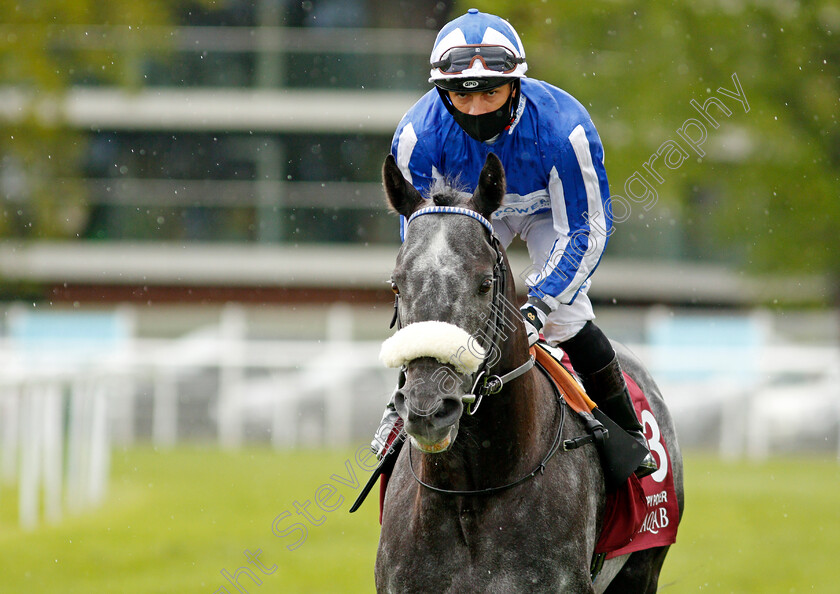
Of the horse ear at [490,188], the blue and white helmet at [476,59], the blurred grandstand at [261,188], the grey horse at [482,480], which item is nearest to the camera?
the grey horse at [482,480]

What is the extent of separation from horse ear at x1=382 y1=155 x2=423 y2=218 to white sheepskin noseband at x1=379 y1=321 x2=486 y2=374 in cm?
60

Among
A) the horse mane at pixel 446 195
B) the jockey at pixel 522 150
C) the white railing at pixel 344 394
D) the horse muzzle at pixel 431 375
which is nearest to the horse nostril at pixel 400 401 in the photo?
the horse muzzle at pixel 431 375

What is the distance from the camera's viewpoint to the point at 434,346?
2.95m

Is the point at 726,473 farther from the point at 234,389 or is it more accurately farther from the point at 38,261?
the point at 38,261

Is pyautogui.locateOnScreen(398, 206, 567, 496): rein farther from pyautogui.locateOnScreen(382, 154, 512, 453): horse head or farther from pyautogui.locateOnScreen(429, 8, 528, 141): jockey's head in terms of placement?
pyautogui.locateOnScreen(429, 8, 528, 141): jockey's head

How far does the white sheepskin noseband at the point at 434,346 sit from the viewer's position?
116 inches

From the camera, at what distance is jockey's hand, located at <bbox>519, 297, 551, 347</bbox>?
3.62 metres

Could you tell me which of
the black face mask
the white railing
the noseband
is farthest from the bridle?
the white railing

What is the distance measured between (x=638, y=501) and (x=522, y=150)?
1384 millimetres

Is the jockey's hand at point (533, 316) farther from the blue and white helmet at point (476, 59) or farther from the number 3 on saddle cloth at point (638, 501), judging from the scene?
the blue and white helmet at point (476, 59)

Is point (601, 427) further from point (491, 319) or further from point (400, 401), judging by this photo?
point (400, 401)

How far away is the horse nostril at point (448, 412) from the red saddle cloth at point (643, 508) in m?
1.32

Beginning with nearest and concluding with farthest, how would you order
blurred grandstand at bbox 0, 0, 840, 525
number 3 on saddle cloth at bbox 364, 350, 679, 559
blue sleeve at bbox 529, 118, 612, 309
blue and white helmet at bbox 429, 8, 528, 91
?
blue and white helmet at bbox 429, 8, 528, 91
blue sleeve at bbox 529, 118, 612, 309
number 3 on saddle cloth at bbox 364, 350, 679, 559
blurred grandstand at bbox 0, 0, 840, 525

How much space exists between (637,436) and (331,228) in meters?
21.1
